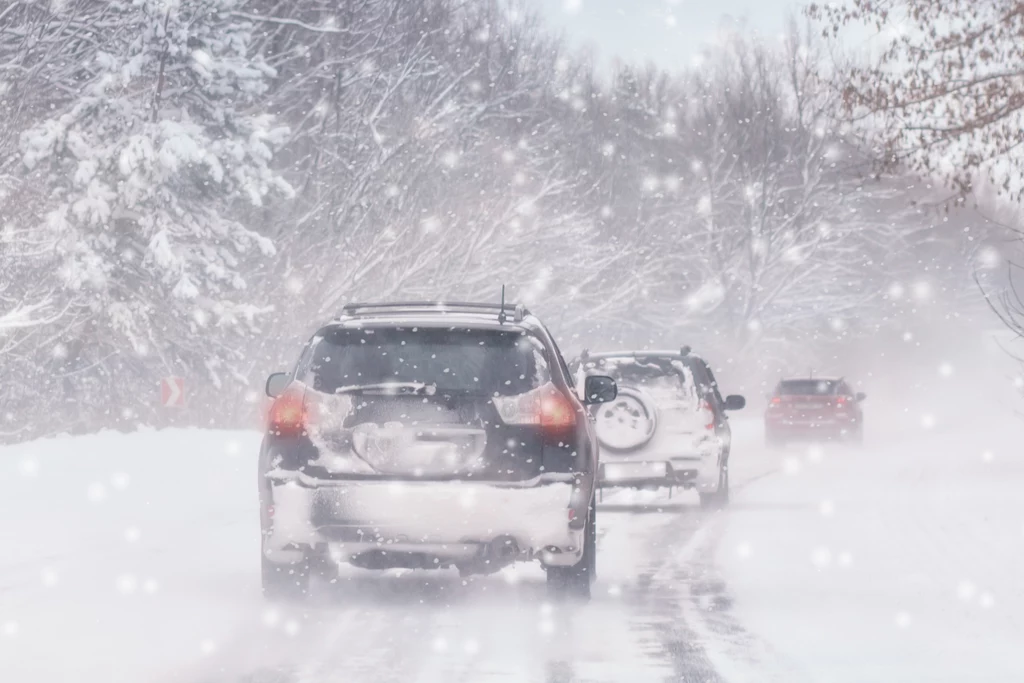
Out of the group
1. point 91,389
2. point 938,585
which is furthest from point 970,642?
point 91,389

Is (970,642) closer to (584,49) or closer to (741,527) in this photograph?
(741,527)

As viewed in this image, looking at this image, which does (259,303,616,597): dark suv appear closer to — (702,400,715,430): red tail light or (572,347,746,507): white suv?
(572,347,746,507): white suv

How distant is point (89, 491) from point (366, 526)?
25.3ft

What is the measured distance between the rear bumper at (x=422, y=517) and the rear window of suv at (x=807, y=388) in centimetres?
2853

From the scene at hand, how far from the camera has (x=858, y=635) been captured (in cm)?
988

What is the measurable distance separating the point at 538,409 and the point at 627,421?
8.10 m

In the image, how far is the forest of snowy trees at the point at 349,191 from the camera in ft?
94.1

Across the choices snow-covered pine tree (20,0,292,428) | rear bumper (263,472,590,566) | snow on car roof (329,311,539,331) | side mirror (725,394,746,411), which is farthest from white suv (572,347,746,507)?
snow-covered pine tree (20,0,292,428)

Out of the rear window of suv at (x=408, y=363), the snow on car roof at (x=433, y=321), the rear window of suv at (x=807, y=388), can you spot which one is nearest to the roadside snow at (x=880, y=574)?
the rear window of suv at (x=408, y=363)

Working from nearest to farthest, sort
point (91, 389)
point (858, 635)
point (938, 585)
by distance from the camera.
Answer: point (858, 635)
point (938, 585)
point (91, 389)

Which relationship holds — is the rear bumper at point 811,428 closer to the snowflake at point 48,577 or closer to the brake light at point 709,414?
the brake light at point 709,414

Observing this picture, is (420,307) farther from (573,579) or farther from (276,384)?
(573,579)

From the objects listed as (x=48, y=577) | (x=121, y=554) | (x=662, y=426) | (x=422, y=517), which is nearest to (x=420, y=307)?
(x=422, y=517)

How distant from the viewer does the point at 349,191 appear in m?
37.5
